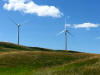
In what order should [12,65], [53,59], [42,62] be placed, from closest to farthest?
[12,65] → [42,62] → [53,59]

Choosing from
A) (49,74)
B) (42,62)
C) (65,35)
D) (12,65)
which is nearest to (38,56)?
(42,62)

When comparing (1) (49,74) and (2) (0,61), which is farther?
(2) (0,61)

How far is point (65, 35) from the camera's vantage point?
88.7m

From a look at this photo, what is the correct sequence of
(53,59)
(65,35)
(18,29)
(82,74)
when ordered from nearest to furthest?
(82,74) < (53,59) < (65,35) < (18,29)

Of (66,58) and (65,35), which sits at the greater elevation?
(65,35)

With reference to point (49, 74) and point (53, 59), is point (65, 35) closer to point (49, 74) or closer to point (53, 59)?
point (53, 59)

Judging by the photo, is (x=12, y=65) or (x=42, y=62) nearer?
(x=12, y=65)

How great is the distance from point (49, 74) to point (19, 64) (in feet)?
96.7

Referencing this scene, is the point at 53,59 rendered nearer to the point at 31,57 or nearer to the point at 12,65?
the point at 31,57

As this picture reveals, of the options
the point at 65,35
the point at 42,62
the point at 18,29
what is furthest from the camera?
the point at 18,29

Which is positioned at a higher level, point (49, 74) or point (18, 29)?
point (18, 29)

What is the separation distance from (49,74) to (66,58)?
38803 millimetres

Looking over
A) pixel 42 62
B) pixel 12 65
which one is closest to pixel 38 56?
pixel 42 62

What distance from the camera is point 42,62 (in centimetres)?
5828
